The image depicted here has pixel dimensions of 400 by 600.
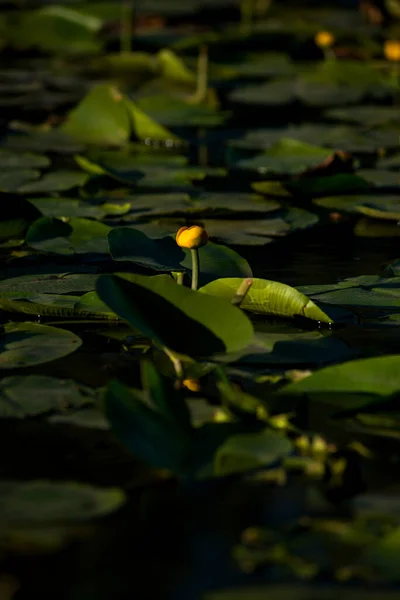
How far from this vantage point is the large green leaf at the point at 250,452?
1132 millimetres

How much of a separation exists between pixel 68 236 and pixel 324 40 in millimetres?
2788

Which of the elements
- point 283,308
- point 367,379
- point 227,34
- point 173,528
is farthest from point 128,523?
point 227,34

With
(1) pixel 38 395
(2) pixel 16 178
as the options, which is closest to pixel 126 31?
(2) pixel 16 178

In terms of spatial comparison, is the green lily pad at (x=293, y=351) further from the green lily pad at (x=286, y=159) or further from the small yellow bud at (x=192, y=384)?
the green lily pad at (x=286, y=159)

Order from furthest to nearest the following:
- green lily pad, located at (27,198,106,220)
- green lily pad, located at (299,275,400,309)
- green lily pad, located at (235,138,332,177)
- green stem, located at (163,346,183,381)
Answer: green lily pad, located at (235,138,332,177)
green lily pad, located at (27,198,106,220)
green lily pad, located at (299,275,400,309)
green stem, located at (163,346,183,381)

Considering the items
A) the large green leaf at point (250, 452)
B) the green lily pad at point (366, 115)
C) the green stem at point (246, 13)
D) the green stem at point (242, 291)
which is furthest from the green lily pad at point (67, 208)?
the green stem at point (246, 13)

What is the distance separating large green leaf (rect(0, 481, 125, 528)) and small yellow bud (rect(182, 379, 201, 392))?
0.93 feet

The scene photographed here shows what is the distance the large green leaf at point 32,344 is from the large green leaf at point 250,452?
14.5 inches

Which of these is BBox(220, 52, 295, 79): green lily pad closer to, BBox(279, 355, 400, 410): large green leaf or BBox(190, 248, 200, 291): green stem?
BBox(190, 248, 200, 291): green stem

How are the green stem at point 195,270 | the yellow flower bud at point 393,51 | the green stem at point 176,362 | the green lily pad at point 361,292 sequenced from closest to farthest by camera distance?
1. the green stem at point 176,362
2. the green stem at point 195,270
3. the green lily pad at point 361,292
4. the yellow flower bud at point 393,51

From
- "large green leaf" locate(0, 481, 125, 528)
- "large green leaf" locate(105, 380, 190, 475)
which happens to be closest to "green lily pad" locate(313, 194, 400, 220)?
"large green leaf" locate(105, 380, 190, 475)

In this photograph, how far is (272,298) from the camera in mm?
1627

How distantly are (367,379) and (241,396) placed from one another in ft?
0.56

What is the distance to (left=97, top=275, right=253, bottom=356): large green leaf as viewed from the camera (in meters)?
1.37
